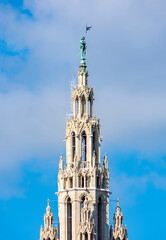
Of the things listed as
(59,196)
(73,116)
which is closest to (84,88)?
(73,116)

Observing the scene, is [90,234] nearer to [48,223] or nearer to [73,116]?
[48,223]

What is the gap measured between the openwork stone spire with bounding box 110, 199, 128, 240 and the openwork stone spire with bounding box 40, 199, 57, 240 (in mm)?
5663

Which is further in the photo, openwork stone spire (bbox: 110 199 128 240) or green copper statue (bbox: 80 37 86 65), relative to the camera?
green copper statue (bbox: 80 37 86 65)

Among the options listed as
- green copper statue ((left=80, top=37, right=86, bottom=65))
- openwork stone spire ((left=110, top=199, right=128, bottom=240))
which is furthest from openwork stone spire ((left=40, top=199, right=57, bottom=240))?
green copper statue ((left=80, top=37, right=86, bottom=65))

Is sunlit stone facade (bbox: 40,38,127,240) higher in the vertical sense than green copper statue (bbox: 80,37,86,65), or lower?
lower

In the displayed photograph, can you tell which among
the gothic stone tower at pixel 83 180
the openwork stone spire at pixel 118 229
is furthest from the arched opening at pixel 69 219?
the openwork stone spire at pixel 118 229

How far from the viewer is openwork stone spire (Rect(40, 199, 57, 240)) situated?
371ft

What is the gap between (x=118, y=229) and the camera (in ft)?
375

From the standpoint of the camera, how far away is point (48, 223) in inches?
4473

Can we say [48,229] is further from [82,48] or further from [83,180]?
[82,48]

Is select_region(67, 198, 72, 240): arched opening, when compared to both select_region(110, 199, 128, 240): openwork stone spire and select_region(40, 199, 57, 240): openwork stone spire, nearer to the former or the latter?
select_region(40, 199, 57, 240): openwork stone spire

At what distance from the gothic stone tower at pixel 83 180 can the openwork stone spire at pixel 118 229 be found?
0.81 metres

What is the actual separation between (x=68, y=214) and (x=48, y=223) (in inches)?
83.2

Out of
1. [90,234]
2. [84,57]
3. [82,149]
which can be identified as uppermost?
[84,57]
